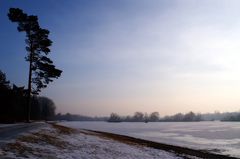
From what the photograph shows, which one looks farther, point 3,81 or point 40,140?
point 3,81

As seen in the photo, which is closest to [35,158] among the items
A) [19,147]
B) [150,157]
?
[19,147]

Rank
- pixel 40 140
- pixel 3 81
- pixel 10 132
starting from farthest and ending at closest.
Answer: pixel 3 81 < pixel 10 132 < pixel 40 140

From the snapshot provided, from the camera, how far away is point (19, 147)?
17.7 meters

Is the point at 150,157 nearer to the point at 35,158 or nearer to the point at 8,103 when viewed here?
the point at 35,158

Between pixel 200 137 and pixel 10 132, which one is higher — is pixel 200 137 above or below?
below

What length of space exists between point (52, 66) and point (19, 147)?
3066cm

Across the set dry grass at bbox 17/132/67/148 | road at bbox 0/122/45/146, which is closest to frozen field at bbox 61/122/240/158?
dry grass at bbox 17/132/67/148

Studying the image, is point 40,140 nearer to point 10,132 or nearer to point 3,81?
point 10,132

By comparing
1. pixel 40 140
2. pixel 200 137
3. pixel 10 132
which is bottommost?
pixel 200 137

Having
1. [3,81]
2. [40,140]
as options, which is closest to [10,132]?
[40,140]

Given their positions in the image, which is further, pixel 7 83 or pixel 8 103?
pixel 7 83

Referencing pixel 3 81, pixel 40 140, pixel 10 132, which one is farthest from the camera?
pixel 3 81

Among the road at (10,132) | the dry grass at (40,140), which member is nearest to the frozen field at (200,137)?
the dry grass at (40,140)

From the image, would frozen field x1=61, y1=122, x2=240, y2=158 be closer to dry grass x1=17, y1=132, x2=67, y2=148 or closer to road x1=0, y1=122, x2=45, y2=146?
dry grass x1=17, y1=132, x2=67, y2=148
